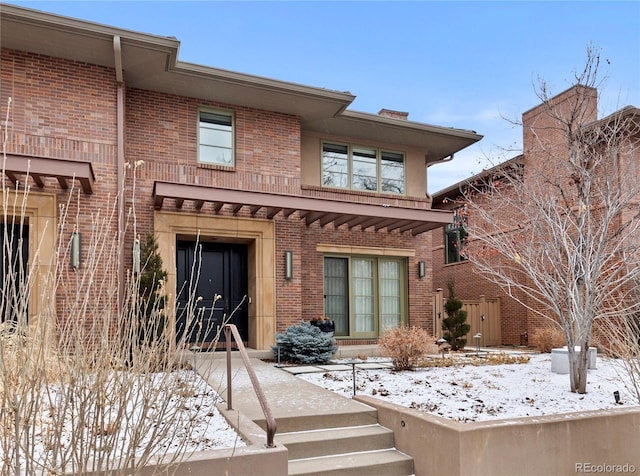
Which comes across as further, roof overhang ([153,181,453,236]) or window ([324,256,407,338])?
window ([324,256,407,338])

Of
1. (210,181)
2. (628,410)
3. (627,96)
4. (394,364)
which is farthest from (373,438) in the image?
(210,181)

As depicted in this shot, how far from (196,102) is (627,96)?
8.05 m

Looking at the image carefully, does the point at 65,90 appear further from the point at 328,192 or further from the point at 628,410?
the point at 628,410

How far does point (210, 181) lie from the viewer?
11.4 meters

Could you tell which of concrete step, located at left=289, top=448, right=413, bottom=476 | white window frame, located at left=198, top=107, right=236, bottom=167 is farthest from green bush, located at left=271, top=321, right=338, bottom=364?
concrete step, located at left=289, top=448, right=413, bottom=476

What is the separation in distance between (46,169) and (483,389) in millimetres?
7475

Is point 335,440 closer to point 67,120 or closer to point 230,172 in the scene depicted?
point 230,172

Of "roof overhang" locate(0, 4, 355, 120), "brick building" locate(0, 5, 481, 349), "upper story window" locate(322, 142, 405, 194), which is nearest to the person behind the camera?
"roof overhang" locate(0, 4, 355, 120)

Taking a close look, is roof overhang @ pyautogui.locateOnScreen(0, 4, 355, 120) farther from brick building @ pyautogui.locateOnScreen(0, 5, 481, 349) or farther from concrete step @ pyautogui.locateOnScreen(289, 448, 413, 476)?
concrete step @ pyautogui.locateOnScreen(289, 448, 413, 476)

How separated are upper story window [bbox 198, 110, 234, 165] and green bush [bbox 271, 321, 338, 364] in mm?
3997

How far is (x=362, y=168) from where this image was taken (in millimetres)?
13875

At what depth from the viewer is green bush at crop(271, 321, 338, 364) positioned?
1027cm

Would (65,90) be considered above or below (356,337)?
above

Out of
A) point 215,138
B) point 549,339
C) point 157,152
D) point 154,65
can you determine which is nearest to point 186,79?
point 154,65
